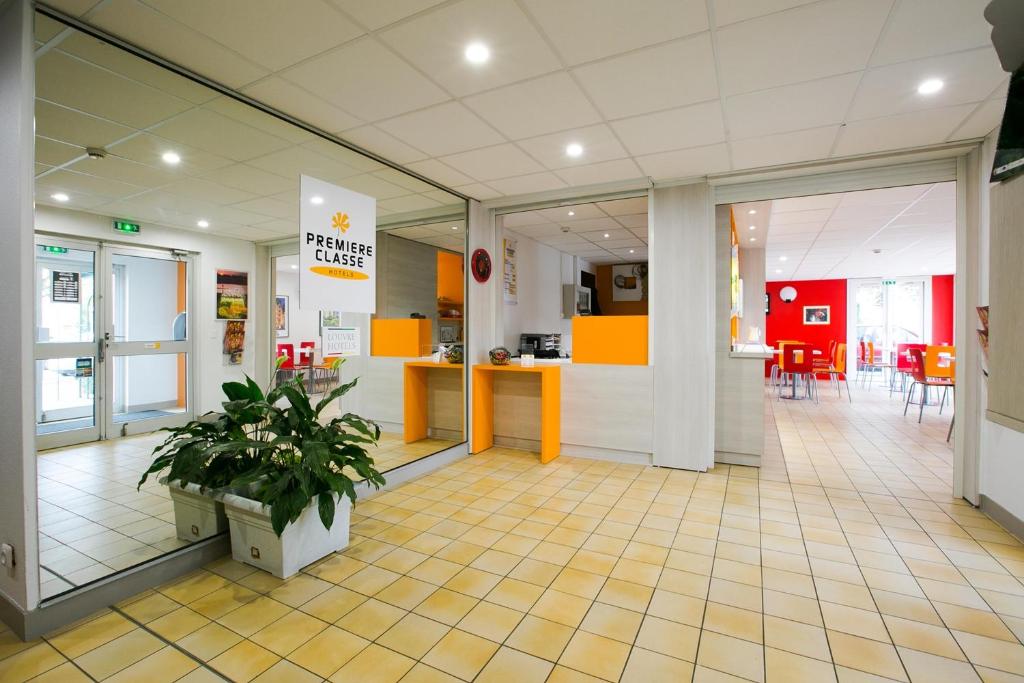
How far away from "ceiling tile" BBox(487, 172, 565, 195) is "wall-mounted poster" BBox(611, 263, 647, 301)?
602 cm

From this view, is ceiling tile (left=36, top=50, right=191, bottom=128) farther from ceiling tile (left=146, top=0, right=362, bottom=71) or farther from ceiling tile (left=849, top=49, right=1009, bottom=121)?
ceiling tile (left=849, top=49, right=1009, bottom=121)

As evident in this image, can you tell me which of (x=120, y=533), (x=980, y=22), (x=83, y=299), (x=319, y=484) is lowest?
(x=120, y=533)

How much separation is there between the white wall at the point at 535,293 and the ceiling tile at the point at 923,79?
15.1 ft

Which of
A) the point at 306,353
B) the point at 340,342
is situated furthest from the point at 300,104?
the point at 306,353

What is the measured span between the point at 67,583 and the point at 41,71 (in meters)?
2.71

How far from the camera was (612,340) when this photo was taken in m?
5.15

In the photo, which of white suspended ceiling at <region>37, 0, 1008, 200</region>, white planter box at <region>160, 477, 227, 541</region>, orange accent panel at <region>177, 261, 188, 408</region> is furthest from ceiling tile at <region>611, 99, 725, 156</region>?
orange accent panel at <region>177, 261, 188, 408</region>

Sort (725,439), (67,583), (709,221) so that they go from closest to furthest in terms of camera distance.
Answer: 1. (67,583)
2. (709,221)
3. (725,439)

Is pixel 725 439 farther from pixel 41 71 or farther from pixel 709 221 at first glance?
pixel 41 71

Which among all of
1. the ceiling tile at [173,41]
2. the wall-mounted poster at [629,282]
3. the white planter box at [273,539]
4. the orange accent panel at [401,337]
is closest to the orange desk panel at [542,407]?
the orange accent panel at [401,337]

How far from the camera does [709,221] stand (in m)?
4.70

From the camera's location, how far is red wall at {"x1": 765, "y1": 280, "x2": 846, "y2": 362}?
1391 cm

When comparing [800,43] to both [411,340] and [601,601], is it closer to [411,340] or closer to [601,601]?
[601,601]

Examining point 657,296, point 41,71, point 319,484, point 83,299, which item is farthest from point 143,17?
point 657,296
